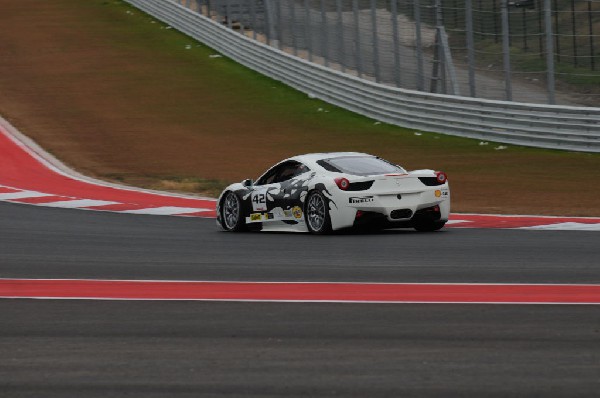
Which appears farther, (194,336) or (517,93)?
(517,93)

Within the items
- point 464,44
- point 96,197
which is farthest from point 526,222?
point 464,44

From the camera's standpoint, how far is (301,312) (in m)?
9.42

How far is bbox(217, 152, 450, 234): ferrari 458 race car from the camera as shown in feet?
51.2

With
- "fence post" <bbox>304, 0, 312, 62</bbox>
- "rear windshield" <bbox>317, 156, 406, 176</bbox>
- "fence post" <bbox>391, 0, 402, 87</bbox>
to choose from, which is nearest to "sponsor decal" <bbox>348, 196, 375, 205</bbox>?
"rear windshield" <bbox>317, 156, 406, 176</bbox>

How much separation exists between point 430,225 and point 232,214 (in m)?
2.72

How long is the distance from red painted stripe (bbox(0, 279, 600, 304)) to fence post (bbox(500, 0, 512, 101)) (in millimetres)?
18921

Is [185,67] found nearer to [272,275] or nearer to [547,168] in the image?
[547,168]

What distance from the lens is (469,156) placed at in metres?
28.0

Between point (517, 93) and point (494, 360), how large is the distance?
74.3 ft

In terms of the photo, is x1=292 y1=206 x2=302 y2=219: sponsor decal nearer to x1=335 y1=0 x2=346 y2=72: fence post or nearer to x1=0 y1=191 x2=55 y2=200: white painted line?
x1=0 y1=191 x2=55 y2=200: white painted line

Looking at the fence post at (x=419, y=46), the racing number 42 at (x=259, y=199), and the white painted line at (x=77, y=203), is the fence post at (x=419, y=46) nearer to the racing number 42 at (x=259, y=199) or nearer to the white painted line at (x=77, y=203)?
the white painted line at (x=77, y=203)

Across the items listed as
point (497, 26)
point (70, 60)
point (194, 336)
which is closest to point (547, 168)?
point (497, 26)

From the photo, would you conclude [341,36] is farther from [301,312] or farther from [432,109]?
[301,312]

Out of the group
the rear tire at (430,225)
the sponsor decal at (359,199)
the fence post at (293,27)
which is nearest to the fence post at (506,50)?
the fence post at (293,27)
